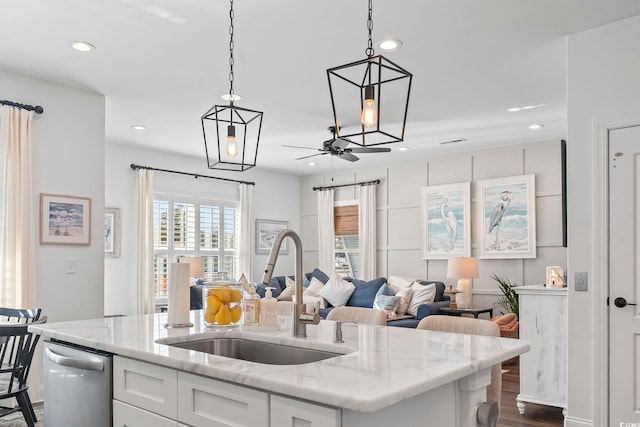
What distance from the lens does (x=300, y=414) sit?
1318mm

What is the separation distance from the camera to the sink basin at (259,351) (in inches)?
77.3

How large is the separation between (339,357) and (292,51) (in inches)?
110

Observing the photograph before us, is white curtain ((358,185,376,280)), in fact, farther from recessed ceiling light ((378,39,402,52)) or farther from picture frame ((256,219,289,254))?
recessed ceiling light ((378,39,402,52))

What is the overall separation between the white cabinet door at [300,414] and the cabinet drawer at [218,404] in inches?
1.5

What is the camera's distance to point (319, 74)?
4.42 m

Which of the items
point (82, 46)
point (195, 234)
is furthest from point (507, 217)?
point (82, 46)

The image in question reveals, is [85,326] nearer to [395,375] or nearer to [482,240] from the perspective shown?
[395,375]

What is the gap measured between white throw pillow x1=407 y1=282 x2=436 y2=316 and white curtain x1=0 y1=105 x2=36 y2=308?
14.2 feet

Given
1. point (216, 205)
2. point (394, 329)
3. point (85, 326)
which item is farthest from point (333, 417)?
point (216, 205)

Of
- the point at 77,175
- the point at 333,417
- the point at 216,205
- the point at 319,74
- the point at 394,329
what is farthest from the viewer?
the point at 216,205

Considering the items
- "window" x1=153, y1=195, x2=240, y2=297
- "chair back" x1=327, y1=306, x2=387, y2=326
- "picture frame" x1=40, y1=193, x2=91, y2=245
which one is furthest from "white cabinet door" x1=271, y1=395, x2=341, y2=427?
"window" x1=153, y1=195, x2=240, y2=297

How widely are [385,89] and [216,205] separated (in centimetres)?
435

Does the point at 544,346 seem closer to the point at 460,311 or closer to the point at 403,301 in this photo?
the point at 460,311

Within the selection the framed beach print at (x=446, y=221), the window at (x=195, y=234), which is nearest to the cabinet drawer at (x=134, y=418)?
the window at (x=195, y=234)
